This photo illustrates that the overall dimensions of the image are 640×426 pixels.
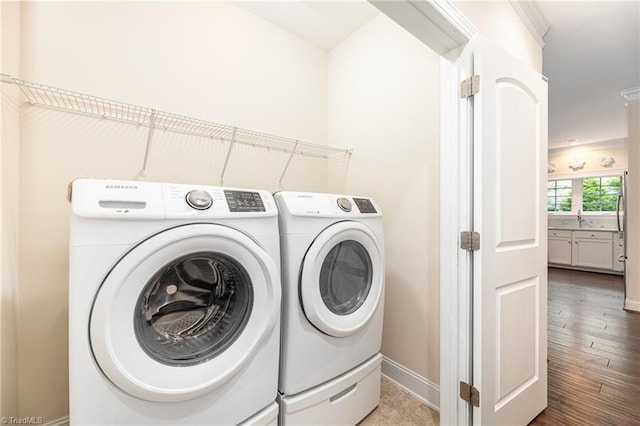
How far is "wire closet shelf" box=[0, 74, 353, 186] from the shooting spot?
1.23m

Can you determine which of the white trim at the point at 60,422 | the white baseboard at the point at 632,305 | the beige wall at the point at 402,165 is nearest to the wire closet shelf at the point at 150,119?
the beige wall at the point at 402,165

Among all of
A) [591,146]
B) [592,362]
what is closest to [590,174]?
[591,146]

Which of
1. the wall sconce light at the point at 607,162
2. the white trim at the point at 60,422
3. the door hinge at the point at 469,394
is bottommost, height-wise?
the white trim at the point at 60,422

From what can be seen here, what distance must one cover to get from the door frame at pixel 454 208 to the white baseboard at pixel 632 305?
323cm

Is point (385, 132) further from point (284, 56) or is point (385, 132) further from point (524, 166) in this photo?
point (284, 56)

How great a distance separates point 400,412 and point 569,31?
9.44ft

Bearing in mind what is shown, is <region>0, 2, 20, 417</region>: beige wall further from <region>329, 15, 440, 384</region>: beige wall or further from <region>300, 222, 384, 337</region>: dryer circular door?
<region>329, 15, 440, 384</region>: beige wall

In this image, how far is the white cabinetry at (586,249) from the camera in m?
4.69

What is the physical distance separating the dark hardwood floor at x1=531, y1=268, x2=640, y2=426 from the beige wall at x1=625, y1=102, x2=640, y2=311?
253mm

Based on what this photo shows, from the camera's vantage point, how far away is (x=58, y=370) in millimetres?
1248

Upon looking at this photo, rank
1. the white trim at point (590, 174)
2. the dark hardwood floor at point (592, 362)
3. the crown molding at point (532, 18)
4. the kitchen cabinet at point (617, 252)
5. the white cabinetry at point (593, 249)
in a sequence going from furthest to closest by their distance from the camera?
the white trim at point (590, 174)
the white cabinetry at point (593, 249)
the kitchen cabinet at point (617, 252)
the crown molding at point (532, 18)
the dark hardwood floor at point (592, 362)

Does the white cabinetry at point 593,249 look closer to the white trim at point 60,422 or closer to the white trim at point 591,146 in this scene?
the white trim at point 591,146

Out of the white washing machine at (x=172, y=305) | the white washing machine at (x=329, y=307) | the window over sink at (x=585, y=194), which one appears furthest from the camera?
the window over sink at (x=585, y=194)

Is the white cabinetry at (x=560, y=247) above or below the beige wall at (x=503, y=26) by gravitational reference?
below
